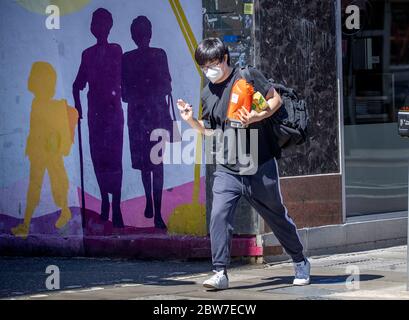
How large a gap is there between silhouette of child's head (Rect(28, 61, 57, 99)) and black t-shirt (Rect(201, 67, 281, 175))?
283cm

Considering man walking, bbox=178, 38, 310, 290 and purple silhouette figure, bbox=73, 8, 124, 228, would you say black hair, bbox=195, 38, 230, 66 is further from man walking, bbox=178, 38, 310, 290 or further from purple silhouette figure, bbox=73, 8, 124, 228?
purple silhouette figure, bbox=73, 8, 124, 228

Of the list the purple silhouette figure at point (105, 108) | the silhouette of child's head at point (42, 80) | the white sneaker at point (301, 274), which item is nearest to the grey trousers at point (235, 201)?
the white sneaker at point (301, 274)

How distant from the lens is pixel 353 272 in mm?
9836

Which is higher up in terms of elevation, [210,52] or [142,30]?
[142,30]

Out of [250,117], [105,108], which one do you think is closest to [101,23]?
[105,108]

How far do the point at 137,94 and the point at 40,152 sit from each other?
1242mm

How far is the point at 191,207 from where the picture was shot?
34.9 ft

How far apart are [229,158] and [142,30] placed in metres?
2.64

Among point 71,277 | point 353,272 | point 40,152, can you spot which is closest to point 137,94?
point 40,152

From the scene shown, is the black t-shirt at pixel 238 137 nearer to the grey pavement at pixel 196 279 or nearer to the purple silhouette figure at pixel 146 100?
the grey pavement at pixel 196 279

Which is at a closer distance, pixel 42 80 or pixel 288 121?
pixel 288 121

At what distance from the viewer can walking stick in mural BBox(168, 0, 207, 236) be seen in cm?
1059

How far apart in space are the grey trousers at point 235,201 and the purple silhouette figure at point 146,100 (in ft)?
6.93

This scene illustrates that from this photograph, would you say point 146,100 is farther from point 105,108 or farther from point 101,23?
point 101,23
